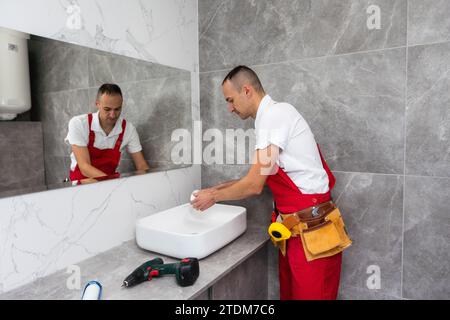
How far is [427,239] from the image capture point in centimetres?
148

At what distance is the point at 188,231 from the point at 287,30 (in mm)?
1238

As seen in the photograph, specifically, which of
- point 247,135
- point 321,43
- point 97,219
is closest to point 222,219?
point 247,135

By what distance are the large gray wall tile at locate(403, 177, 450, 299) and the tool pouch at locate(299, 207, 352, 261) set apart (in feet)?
1.25

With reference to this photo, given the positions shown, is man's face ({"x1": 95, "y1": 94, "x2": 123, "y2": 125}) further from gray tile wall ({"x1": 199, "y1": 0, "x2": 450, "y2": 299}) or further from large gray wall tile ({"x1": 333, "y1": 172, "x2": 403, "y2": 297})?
large gray wall tile ({"x1": 333, "y1": 172, "x2": 403, "y2": 297})

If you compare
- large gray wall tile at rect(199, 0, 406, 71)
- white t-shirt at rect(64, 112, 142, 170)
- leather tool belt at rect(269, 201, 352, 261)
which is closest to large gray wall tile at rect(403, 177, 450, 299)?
leather tool belt at rect(269, 201, 352, 261)

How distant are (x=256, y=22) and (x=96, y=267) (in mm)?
1544

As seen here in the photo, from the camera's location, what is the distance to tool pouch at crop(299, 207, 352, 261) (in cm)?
133

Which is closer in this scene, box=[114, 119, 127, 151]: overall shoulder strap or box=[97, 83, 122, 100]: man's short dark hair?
box=[97, 83, 122, 100]: man's short dark hair

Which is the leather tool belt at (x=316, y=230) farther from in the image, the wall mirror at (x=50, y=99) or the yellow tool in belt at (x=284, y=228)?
the wall mirror at (x=50, y=99)

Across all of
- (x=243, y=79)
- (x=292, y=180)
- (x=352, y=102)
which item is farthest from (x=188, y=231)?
(x=352, y=102)

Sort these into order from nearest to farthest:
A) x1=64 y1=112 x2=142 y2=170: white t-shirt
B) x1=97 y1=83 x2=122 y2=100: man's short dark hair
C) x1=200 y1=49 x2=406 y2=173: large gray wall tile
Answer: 1. x1=64 y1=112 x2=142 y2=170: white t-shirt
2. x1=97 y1=83 x2=122 y2=100: man's short dark hair
3. x1=200 y1=49 x2=406 y2=173: large gray wall tile

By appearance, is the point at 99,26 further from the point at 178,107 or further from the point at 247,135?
the point at 247,135
